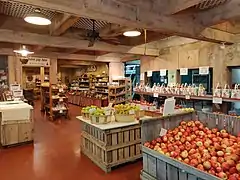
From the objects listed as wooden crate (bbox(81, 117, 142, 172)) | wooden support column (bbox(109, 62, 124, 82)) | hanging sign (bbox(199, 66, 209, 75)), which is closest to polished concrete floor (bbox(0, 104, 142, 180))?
wooden crate (bbox(81, 117, 142, 172))

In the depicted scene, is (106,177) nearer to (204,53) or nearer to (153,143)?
(153,143)

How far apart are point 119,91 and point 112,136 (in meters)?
6.70

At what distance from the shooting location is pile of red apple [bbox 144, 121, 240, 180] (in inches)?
77.0

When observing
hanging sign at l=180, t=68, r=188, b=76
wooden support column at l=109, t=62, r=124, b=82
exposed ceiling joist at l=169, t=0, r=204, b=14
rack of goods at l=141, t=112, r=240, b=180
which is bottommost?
rack of goods at l=141, t=112, r=240, b=180

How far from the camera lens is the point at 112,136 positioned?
12.1ft

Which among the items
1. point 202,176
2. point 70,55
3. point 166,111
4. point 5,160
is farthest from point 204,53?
point 70,55

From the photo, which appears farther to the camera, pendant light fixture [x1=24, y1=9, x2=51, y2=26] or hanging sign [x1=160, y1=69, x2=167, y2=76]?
hanging sign [x1=160, y1=69, x2=167, y2=76]

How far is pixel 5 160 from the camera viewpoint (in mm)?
4234

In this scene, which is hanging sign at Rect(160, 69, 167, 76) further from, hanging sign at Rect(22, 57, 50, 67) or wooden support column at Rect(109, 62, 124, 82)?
hanging sign at Rect(22, 57, 50, 67)

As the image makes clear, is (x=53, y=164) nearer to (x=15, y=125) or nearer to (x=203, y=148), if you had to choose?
(x=15, y=125)

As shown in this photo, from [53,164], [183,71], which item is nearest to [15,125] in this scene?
[53,164]

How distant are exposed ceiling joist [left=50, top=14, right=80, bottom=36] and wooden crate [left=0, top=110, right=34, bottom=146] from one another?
2360mm

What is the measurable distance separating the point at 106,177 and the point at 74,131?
340 centimetres

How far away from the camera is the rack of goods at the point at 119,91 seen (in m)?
10.1
